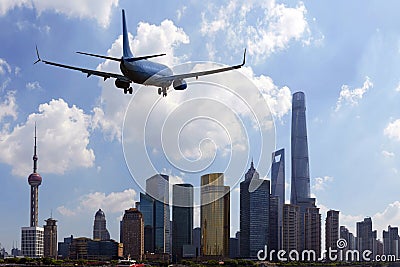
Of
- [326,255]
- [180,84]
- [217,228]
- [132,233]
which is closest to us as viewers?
[180,84]

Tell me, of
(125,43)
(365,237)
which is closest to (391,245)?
(365,237)

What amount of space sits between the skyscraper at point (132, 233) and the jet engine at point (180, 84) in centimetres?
14987

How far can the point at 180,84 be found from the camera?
3006 cm

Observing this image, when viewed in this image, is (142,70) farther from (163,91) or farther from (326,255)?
(326,255)

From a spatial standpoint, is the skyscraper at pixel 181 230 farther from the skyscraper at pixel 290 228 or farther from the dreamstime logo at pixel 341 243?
the dreamstime logo at pixel 341 243

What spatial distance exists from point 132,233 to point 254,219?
3573cm

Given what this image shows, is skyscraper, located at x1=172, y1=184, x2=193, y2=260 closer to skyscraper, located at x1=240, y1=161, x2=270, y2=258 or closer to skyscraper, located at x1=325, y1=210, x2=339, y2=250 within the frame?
skyscraper, located at x1=240, y1=161, x2=270, y2=258

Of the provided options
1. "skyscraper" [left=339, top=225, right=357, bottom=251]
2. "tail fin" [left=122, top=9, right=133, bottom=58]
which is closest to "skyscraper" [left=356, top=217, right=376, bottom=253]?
"skyscraper" [left=339, top=225, right=357, bottom=251]

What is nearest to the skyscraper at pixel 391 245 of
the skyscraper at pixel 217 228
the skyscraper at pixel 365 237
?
the skyscraper at pixel 365 237

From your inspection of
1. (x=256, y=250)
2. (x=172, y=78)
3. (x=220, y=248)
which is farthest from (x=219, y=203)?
(x=172, y=78)

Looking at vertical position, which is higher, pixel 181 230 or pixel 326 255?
pixel 181 230

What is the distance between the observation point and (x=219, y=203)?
145 m
